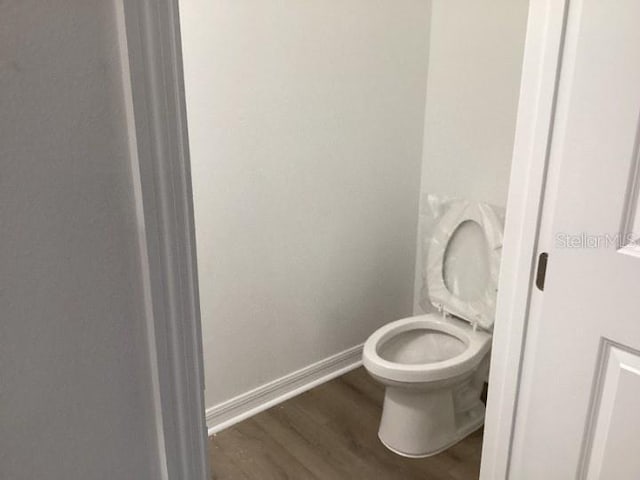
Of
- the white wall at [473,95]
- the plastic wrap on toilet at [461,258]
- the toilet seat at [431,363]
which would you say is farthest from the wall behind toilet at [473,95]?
the toilet seat at [431,363]

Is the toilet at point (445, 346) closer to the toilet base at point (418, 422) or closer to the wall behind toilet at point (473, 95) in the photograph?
the toilet base at point (418, 422)

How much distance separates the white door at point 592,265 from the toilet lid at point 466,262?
3.07ft

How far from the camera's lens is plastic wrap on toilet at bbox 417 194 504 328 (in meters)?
2.09

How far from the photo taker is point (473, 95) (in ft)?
7.32

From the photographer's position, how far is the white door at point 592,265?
3.05 feet

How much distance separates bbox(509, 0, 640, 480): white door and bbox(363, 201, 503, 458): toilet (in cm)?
78

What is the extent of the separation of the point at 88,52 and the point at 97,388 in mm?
338

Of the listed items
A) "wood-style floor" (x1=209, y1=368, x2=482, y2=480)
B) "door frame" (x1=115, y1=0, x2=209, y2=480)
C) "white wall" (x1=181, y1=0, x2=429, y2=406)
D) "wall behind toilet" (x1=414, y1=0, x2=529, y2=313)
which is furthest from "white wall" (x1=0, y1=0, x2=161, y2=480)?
"wall behind toilet" (x1=414, y1=0, x2=529, y2=313)

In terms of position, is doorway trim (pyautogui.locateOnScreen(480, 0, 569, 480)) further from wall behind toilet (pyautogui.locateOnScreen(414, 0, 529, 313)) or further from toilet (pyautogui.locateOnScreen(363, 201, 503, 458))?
wall behind toilet (pyautogui.locateOnScreen(414, 0, 529, 313))

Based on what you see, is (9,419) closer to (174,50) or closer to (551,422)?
(174,50)

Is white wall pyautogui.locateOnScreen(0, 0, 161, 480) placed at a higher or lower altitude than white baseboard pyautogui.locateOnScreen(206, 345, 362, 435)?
higher

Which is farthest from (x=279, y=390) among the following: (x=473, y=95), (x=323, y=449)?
(x=473, y=95)

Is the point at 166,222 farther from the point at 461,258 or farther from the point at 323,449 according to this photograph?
the point at 461,258

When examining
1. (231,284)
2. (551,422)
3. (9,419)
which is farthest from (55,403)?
(231,284)
